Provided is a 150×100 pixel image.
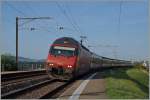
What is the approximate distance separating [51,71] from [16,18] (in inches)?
738

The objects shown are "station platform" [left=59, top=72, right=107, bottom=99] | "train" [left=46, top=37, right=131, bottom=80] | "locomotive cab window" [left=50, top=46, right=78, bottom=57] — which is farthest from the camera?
"locomotive cab window" [left=50, top=46, right=78, bottom=57]

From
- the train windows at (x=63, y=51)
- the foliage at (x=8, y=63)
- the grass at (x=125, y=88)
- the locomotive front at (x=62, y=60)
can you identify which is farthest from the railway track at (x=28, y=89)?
the foliage at (x=8, y=63)

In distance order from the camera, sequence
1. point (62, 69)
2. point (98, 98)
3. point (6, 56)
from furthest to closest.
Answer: point (6, 56) < point (62, 69) < point (98, 98)

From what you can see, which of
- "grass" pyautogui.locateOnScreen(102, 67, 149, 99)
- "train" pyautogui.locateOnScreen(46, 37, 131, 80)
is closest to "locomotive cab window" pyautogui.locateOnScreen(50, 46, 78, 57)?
"train" pyautogui.locateOnScreen(46, 37, 131, 80)

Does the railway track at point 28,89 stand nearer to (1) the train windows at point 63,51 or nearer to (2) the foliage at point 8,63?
(1) the train windows at point 63,51

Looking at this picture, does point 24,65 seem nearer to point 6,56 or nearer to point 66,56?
point 6,56

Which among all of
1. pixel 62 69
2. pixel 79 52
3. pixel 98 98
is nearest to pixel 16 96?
pixel 98 98

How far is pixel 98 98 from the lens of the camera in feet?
49.5

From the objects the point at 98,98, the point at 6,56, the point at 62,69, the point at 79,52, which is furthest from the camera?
the point at 6,56

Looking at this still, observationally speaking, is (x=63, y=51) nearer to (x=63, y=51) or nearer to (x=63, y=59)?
(x=63, y=51)

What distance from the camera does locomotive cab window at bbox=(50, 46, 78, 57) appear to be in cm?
2680

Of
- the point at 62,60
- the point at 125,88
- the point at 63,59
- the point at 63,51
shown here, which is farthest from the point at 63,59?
the point at 125,88

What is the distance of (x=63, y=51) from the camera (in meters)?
26.9

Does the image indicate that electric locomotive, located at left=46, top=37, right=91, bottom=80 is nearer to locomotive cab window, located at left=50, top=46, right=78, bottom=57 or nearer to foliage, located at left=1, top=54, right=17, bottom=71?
locomotive cab window, located at left=50, top=46, right=78, bottom=57
